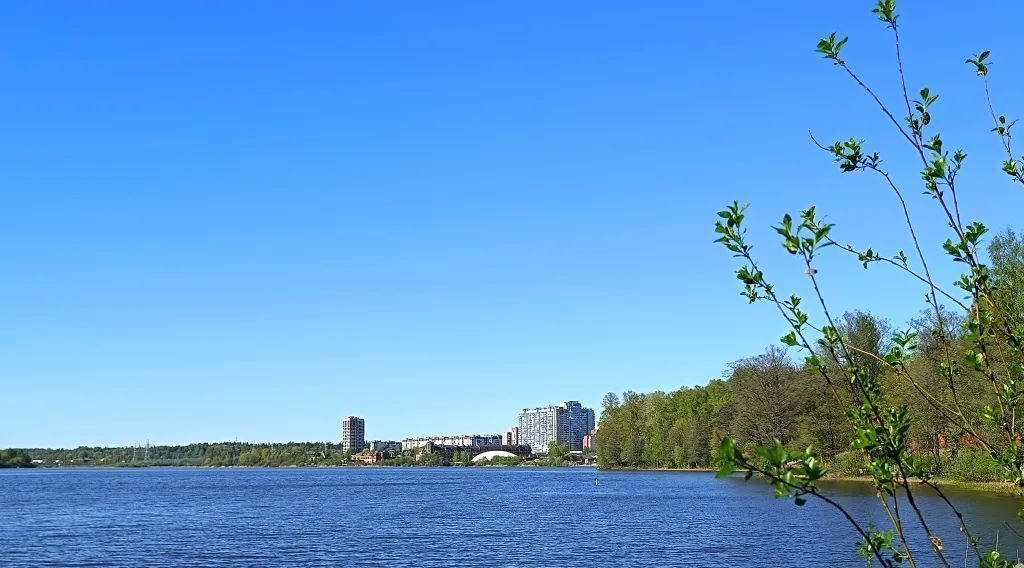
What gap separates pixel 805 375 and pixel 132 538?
2844 inches

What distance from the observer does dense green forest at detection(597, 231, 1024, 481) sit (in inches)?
2159

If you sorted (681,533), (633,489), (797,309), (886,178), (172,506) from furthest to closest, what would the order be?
(633,489) → (172,506) → (681,533) → (797,309) → (886,178)

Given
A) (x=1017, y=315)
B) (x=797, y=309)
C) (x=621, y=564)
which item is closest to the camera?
(x=797, y=309)

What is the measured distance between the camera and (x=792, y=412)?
104 m

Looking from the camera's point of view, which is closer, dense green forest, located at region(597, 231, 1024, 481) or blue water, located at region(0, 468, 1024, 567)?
blue water, located at region(0, 468, 1024, 567)

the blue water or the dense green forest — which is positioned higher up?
the dense green forest

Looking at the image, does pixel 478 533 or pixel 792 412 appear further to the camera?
pixel 792 412

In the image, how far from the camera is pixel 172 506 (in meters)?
82.6

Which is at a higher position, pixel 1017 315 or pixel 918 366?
pixel 918 366

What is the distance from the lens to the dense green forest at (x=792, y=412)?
54.8m

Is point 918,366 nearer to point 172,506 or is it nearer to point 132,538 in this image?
point 132,538

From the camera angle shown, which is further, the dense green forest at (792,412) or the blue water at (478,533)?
the dense green forest at (792,412)

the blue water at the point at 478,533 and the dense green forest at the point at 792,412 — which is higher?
the dense green forest at the point at 792,412

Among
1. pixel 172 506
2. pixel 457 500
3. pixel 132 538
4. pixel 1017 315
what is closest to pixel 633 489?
pixel 457 500
